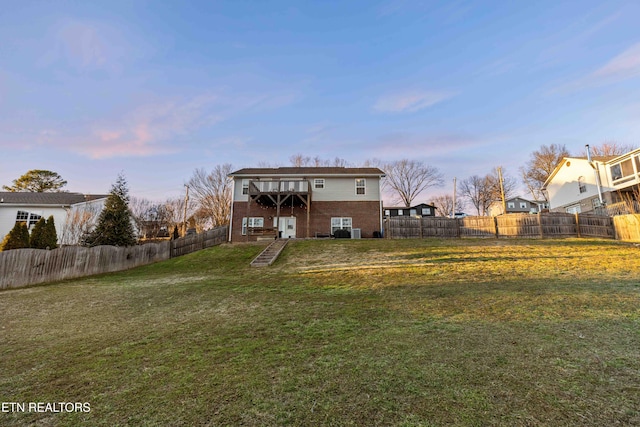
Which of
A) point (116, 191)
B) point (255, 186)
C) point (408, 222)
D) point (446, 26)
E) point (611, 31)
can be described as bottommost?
point (408, 222)

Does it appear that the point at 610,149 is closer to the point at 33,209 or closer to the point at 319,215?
the point at 319,215

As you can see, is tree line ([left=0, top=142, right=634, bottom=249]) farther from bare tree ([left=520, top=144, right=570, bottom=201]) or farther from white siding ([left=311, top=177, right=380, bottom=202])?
white siding ([left=311, top=177, right=380, bottom=202])

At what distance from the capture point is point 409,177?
151 ft

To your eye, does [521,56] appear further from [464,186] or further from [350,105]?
[464,186]

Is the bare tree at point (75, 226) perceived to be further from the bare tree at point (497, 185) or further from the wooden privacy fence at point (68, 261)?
the bare tree at point (497, 185)

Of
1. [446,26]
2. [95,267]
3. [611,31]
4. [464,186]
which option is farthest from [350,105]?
[464,186]

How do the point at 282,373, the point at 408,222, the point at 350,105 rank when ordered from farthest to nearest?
the point at 408,222, the point at 350,105, the point at 282,373

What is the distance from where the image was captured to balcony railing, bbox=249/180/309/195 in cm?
2178

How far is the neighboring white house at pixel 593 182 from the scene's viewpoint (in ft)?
77.4

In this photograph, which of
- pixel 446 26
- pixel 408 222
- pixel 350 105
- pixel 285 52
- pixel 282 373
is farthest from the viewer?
pixel 408 222

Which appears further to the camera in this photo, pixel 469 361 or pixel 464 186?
pixel 464 186

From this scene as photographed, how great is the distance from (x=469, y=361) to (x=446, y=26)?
15.6 meters

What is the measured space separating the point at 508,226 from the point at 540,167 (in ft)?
117

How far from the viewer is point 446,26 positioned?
13.5 m
